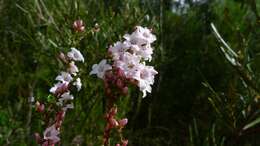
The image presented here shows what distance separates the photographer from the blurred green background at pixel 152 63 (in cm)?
265

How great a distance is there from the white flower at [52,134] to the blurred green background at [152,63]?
0.40 meters

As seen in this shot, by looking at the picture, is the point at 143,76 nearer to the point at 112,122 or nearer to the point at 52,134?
the point at 112,122

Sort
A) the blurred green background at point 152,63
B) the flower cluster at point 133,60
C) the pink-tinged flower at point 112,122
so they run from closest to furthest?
1. the flower cluster at point 133,60
2. the pink-tinged flower at point 112,122
3. the blurred green background at point 152,63

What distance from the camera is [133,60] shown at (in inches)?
69.7

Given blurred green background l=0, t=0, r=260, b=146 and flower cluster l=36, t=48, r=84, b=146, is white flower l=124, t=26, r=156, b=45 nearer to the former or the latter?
flower cluster l=36, t=48, r=84, b=146

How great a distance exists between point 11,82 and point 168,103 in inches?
53.8

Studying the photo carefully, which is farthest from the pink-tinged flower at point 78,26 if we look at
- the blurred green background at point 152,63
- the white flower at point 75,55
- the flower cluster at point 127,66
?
the flower cluster at point 127,66

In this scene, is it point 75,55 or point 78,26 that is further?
point 78,26

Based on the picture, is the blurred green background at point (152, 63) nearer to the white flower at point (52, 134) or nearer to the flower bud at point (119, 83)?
the white flower at point (52, 134)

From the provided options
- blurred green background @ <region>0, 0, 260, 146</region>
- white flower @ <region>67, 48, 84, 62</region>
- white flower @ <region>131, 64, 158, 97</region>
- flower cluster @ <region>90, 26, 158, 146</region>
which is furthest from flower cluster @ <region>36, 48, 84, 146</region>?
blurred green background @ <region>0, 0, 260, 146</region>

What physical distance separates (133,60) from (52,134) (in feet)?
1.14

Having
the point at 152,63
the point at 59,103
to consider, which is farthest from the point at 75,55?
the point at 152,63

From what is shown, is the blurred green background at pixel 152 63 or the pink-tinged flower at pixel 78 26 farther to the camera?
the blurred green background at pixel 152 63

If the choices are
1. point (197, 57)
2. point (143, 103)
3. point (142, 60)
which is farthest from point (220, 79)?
point (142, 60)
